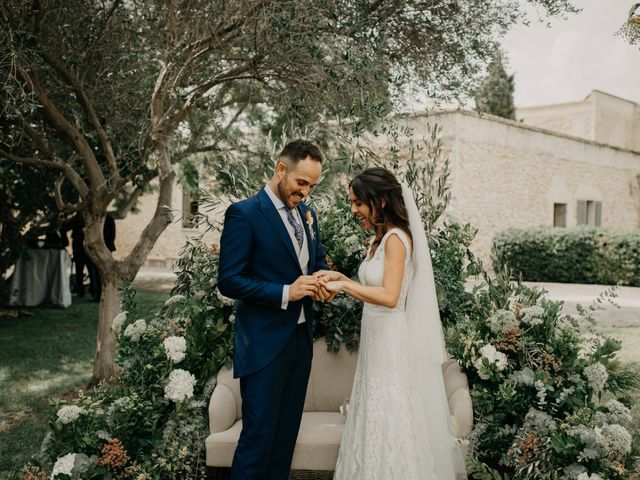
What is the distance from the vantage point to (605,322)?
33.4 ft

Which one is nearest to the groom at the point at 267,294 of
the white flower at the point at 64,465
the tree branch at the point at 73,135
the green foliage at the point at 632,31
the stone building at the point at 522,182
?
the white flower at the point at 64,465

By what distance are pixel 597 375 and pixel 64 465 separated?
3134 mm

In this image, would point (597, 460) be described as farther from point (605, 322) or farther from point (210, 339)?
point (605, 322)

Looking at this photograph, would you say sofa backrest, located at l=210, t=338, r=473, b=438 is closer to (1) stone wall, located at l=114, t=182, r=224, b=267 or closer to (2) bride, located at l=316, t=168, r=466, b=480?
(2) bride, located at l=316, t=168, r=466, b=480

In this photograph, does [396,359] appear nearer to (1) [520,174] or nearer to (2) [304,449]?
(2) [304,449]

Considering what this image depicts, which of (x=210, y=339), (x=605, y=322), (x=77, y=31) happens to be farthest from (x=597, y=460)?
(x=605, y=322)

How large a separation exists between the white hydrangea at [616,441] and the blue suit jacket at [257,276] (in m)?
1.77

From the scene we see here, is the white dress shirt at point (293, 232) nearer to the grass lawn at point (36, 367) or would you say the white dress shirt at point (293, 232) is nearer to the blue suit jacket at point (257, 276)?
the blue suit jacket at point (257, 276)

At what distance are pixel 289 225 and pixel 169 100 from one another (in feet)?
→ 12.8

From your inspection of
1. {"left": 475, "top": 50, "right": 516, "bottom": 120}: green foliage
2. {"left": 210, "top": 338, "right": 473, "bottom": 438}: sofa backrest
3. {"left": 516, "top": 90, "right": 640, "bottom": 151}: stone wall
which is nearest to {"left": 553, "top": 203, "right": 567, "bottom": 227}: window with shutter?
{"left": 475, "top": 50, "right": 516, "bottom": 120}: green foliage

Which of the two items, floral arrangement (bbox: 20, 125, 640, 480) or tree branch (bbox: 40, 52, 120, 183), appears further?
tree branch (bbox: 40, 52, 120, 183)

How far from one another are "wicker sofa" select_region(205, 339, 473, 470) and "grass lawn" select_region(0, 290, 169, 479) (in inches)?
37.5

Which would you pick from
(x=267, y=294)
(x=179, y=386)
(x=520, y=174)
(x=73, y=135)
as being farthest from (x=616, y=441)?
(x=520, y=174)

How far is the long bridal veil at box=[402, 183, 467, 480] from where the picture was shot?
3.33 meters
